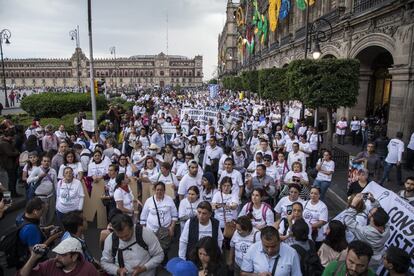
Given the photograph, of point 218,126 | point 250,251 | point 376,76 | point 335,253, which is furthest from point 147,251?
point 376,76

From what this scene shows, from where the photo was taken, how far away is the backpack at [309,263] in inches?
140

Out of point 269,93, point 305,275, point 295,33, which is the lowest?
point 305,275

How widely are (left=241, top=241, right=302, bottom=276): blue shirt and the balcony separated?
471 inches

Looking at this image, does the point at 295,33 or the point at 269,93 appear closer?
the point at 269,93

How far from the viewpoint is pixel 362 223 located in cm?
425

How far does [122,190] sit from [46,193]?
1735mm

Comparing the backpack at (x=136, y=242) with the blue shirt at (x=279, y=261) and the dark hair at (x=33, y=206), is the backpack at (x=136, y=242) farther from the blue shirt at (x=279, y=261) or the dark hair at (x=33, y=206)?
the blue shirt at (x=279, y=261)

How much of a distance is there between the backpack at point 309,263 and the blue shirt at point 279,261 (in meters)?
0.28

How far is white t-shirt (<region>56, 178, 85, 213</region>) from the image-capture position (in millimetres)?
5703

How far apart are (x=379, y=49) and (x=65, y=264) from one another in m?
15.9

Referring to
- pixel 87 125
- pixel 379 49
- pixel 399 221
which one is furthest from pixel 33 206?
pixel 379 49

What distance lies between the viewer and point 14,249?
3576 millimetres

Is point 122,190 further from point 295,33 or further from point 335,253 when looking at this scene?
point 295,33

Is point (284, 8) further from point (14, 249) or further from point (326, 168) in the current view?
point (14, 249)
